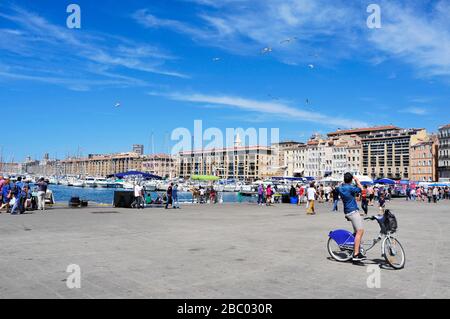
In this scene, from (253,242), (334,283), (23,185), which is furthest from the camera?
(23,185)

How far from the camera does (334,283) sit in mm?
7301

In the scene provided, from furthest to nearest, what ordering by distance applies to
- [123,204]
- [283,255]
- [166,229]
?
1. [123,204]
2. [166,229]
3. [283,255]

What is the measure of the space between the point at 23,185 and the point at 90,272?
15.8 m

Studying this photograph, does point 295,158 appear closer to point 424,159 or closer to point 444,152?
point 424,159

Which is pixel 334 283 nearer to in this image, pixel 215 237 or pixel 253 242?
pixel 253 242

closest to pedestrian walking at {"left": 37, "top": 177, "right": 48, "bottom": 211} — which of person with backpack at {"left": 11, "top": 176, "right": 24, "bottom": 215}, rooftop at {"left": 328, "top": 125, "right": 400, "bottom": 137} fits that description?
person with backpack at {"left": 11, "top": 176, "right": 24, "bottom": 215}

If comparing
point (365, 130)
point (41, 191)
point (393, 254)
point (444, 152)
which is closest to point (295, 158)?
point (365, 130)

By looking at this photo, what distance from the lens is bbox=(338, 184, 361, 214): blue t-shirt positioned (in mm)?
9094

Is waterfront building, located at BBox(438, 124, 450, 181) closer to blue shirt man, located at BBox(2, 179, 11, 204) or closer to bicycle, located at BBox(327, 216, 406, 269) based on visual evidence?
blue shirt man, located at BBox(2, 179, 11, 204)

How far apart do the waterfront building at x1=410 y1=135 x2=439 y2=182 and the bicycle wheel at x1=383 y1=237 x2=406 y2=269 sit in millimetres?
134079
